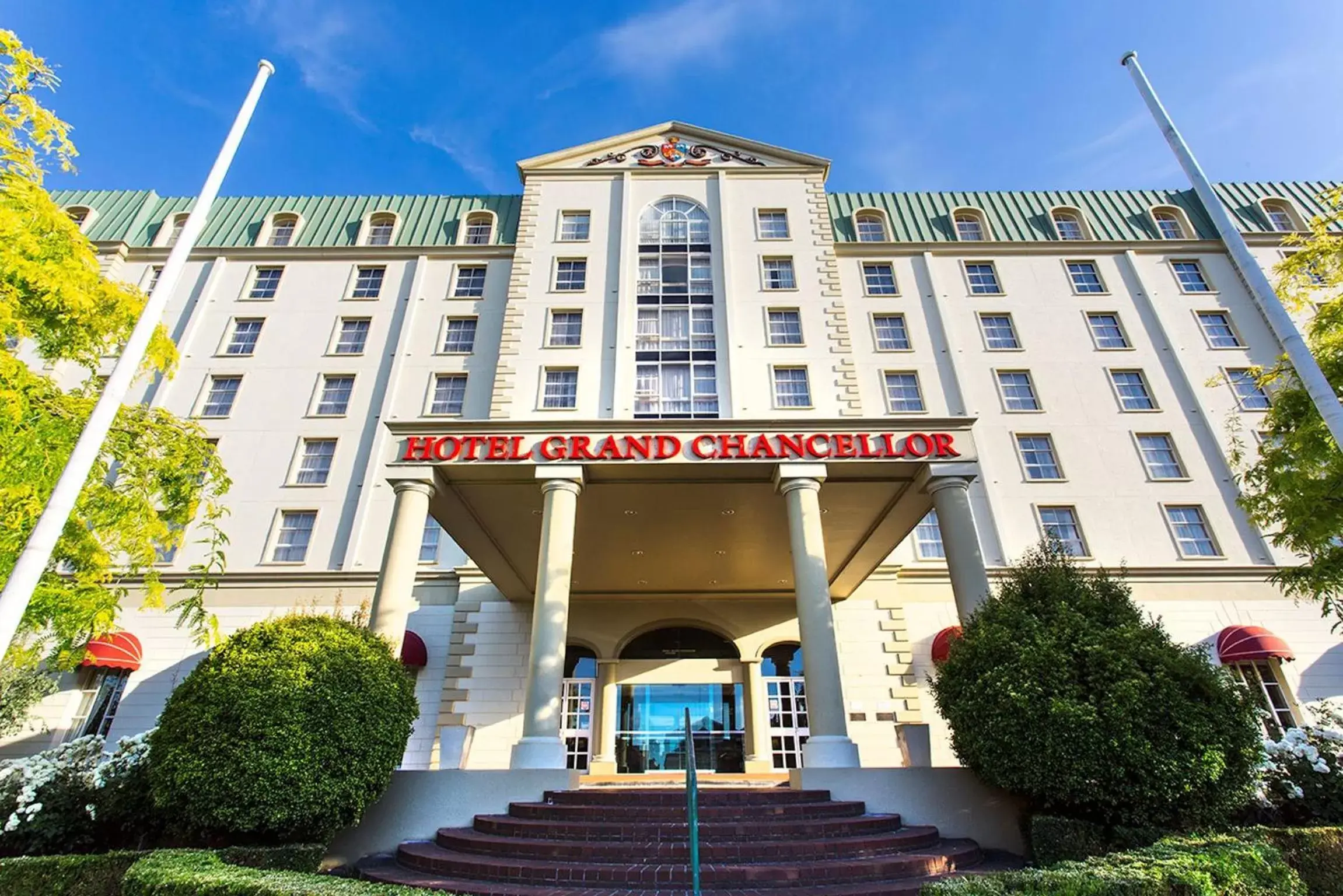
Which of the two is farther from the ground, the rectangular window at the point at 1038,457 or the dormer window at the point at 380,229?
the dormer window at the point at 380,229

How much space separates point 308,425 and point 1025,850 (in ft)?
75.5

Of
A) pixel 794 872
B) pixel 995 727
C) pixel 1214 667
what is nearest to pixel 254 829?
pixel 794 872

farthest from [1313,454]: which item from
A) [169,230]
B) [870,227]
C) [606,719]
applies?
[169,230]

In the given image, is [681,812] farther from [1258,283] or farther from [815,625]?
[1258,283]

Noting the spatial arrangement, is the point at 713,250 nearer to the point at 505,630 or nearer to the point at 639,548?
the point at 639,548

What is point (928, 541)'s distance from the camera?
68.0ft

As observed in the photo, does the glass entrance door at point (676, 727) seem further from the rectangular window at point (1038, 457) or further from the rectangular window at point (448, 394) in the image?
the rectangular window at point (1038, 457)

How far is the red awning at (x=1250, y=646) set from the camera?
17719mm

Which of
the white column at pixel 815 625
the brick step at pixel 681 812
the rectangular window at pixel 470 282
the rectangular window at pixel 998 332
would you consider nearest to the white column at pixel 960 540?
the white column at pixel 815 625

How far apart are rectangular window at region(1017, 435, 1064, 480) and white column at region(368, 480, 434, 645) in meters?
18.9

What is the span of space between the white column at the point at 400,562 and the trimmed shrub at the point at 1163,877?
898cm

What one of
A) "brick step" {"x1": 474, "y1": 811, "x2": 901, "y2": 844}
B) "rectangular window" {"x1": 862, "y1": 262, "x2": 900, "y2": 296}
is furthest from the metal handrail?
"rectangular window" {"x1": 862, "y1": 262, "x2": 900, "y2": 296}

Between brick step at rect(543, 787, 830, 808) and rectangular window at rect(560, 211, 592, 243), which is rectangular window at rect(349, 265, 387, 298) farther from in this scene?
brick step at rect(543, 787, 830, 808)

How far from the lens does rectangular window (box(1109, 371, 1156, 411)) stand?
22.7 meters
